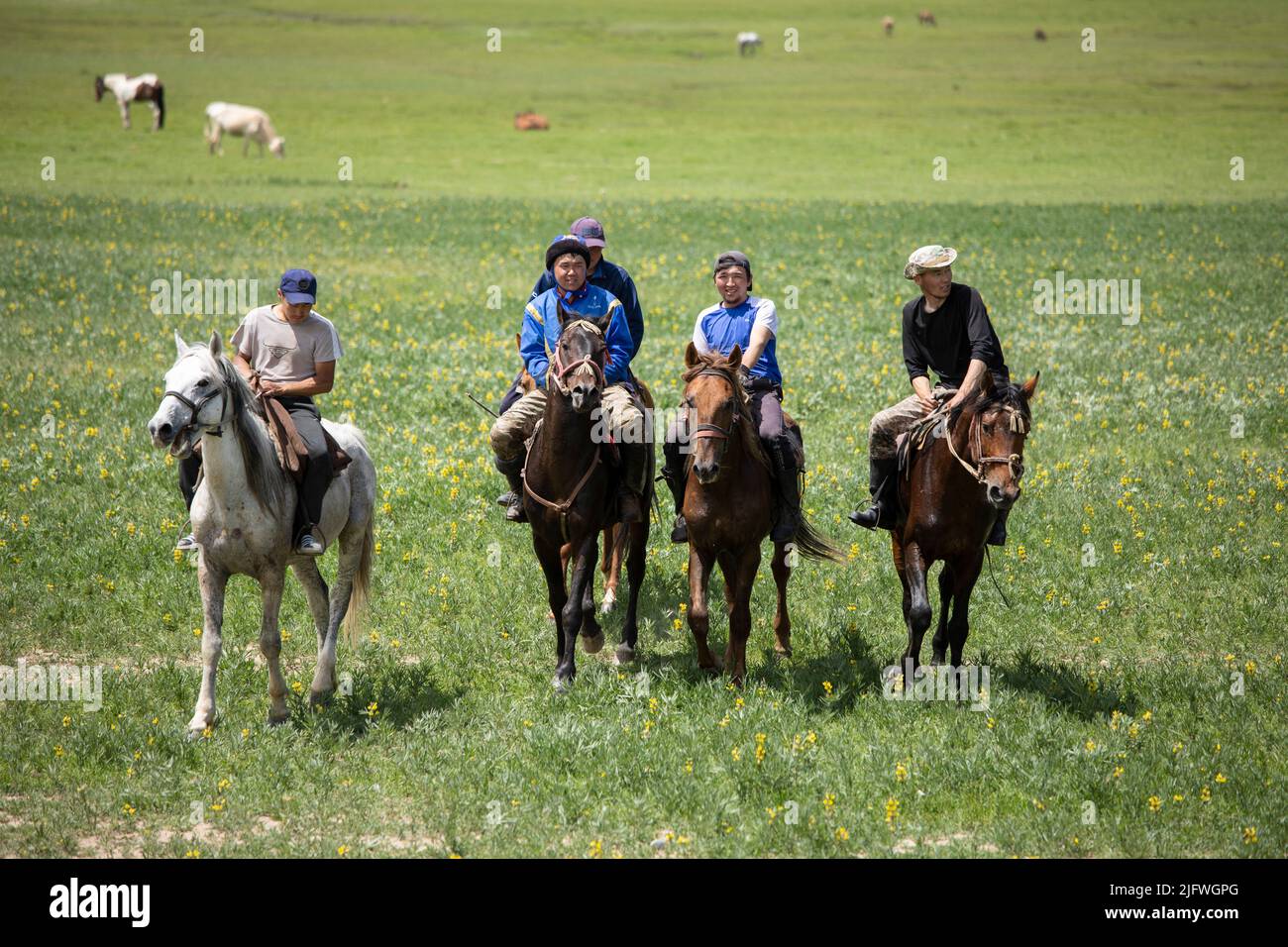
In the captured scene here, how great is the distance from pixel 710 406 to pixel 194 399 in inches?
152

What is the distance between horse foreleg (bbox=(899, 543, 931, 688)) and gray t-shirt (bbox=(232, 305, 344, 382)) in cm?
516

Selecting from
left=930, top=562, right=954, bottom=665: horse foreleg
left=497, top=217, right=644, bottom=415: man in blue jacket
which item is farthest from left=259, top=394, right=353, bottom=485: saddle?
left=930, top=562, right=954, bottom=665: horse foreleg

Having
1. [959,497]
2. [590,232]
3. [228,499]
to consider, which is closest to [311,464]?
[228,499]

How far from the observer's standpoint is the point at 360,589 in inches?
451

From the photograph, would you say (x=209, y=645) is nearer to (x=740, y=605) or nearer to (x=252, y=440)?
(x=252, y=440)

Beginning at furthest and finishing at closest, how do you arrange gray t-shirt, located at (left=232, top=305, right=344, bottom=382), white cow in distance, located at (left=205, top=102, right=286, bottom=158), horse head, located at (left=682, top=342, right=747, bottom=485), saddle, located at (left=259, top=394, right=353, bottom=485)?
1. white cow in distance, located at (left=205, top=102, right=286, bottom=158)
2. gray t-shirt, located at (left=232, top=305, right=344, bottom=382)
3. saddle, located at (left=259, top=394, right=353, bottom=485)
4. horse head, located at (left=682, top=342, right=747, bottom=485)

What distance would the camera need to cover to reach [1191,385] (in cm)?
2016

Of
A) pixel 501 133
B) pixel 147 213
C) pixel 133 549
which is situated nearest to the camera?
pixel 133 549

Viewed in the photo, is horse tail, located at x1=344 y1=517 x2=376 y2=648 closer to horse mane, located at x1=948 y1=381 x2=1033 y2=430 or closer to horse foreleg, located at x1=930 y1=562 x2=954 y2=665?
horse foreleg, located at x1=930 y1=562 x2=954 y2=665

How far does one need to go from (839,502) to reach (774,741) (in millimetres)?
6209

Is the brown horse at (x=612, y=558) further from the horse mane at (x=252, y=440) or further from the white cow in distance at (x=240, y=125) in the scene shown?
the white cow in distance at (x=240, y=125)

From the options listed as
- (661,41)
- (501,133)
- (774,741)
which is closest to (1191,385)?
(774,741)

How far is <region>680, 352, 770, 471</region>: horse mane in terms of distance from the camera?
10.0 m

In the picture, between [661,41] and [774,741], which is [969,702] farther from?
[661,41]
